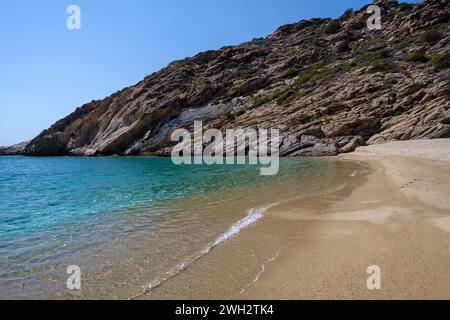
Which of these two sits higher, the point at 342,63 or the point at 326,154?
the point at 342,63

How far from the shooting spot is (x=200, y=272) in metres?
6.84

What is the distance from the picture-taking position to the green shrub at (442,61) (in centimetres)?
4888

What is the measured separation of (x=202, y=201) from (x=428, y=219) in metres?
9.08

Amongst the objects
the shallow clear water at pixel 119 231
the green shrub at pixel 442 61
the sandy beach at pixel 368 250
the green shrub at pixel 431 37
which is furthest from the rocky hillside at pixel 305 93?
the sandy beach at pixel 368 250

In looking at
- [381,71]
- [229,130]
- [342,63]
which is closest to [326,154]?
[229,130]

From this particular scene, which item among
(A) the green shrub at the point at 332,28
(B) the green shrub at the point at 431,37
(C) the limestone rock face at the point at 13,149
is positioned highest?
(A) the green shrub at the point at 332,28

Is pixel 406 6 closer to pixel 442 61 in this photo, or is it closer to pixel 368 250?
pixel 442 61

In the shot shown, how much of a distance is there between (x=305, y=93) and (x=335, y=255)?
5408 cm

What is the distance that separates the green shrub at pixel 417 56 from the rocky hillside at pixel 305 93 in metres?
0.19

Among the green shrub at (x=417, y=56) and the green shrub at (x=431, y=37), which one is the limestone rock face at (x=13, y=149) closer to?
the green shrub at (x=417, y=56)

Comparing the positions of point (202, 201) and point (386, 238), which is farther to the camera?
point (202, 201)

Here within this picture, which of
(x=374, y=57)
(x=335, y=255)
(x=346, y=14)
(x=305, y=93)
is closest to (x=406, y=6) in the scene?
(x=346, y=14)

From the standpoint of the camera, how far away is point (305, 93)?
58.1 m
